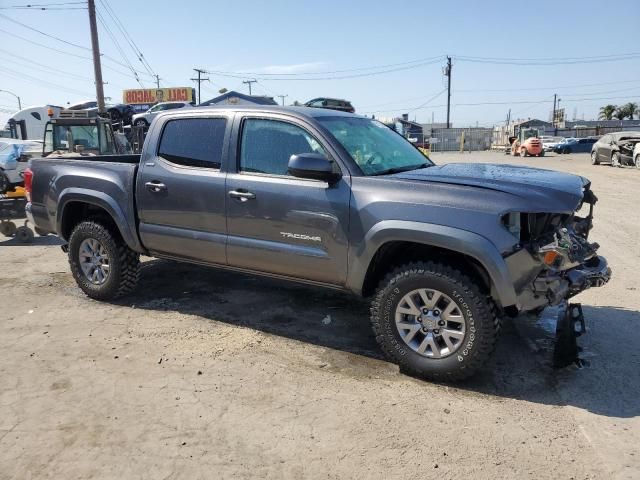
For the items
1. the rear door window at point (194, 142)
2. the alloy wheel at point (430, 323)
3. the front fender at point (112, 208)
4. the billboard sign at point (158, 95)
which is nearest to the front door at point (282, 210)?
the rear door window at point (194, 142)

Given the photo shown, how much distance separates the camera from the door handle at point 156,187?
15.9 feet

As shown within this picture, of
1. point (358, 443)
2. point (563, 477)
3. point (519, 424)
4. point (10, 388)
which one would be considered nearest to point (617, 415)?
point (519, 424)

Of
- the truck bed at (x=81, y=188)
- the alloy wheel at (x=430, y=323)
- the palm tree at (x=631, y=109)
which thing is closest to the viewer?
the alloy wheel at (x=430, y=323)

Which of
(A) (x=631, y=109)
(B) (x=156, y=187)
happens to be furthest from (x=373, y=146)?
(A) (x=631, y=109)

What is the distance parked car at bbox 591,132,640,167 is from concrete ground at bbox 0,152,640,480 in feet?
61.6

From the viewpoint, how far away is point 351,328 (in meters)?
4.82

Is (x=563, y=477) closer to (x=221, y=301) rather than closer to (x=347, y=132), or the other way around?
(x=347, y=132)

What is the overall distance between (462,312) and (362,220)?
95 centimetres

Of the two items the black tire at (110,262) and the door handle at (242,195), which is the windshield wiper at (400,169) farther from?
the black tire at (110,262)

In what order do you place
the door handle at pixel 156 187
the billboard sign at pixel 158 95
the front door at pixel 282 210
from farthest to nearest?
the billboard sign at pixel 158 95 < the door handle at pixel 156 187 < the front door at pixel 282 210

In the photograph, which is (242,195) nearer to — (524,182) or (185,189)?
(185,189)

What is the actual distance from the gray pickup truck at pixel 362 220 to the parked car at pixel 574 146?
126 feet

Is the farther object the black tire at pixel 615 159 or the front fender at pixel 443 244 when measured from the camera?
the black tire at pixel 615 159

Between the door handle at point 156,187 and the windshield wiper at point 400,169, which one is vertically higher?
the windshield wiper at point 400,169
